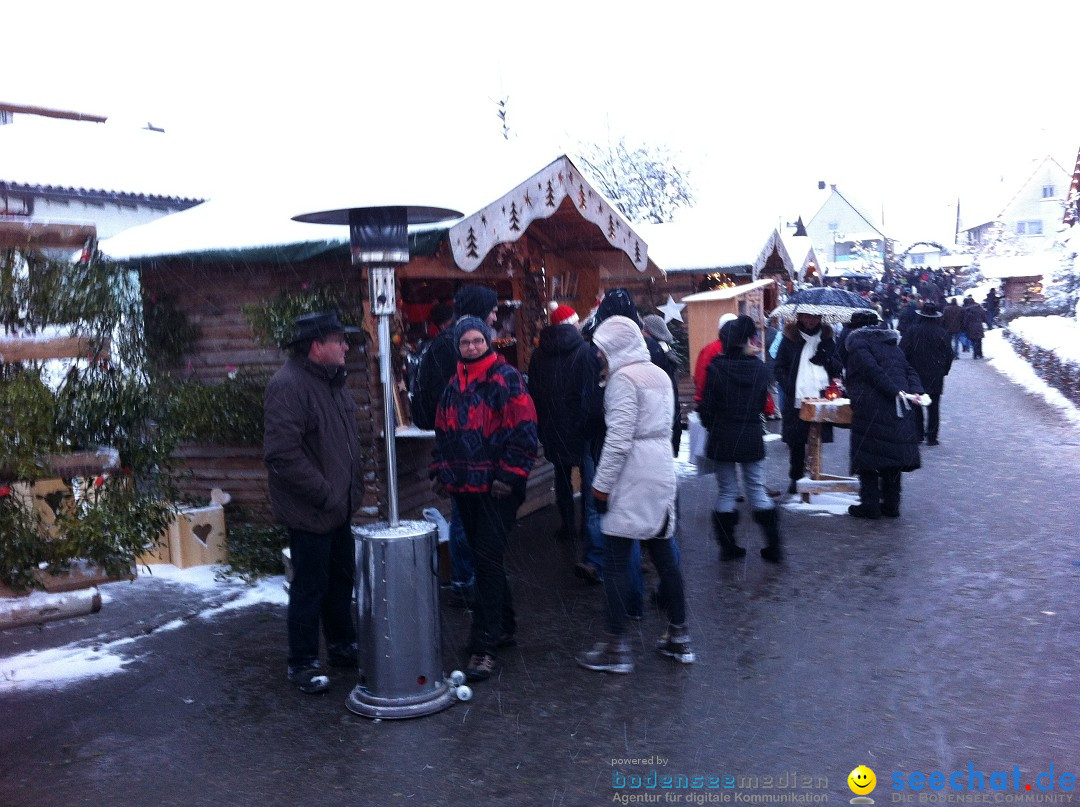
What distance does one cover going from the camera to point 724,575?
22.6ft

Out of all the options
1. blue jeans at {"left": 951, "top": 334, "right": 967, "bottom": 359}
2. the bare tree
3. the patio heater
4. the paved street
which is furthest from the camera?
the bare tree

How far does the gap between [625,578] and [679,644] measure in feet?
1.51

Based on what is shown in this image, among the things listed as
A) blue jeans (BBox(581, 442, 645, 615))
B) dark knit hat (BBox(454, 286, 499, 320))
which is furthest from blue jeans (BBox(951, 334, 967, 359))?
dark knit hat (BBox(454, 286, 499, 320))

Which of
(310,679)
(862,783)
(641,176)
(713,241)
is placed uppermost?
(641,176)

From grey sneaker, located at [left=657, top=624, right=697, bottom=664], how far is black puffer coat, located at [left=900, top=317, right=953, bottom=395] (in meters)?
7.71

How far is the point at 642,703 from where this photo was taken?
4785 millimetres

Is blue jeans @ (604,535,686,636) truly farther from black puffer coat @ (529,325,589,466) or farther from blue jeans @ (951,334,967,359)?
blue jeans @ (951,334,967,359)

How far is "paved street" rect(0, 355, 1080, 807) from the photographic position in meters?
4.06

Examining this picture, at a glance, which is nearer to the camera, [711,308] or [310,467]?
[310,467]

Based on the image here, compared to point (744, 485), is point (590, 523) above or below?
below

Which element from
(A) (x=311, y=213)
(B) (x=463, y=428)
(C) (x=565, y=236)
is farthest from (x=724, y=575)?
(C) (x=565, y=236)

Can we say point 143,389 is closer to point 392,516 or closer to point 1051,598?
point 392,516

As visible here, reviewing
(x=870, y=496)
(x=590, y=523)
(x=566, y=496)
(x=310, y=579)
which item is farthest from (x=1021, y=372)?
(x=310, y=579)

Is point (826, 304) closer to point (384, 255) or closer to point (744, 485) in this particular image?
point (744, 485)
